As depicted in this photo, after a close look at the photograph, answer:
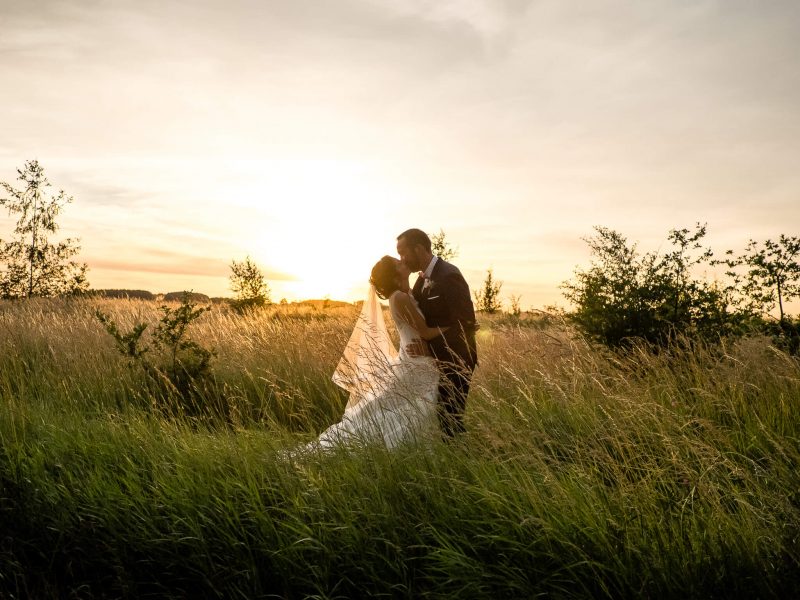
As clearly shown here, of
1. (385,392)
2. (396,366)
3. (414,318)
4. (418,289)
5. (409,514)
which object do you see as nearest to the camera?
(409,514)

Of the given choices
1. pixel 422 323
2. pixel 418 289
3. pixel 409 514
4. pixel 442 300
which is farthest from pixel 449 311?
pixel 409 514

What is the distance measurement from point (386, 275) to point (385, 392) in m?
1.17

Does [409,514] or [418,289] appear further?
[418,289]

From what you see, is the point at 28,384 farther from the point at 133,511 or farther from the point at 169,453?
the point at 133,511

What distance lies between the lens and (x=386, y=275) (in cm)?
591

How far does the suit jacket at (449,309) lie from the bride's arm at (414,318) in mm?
88

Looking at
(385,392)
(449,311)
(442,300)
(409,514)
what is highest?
(442,300)

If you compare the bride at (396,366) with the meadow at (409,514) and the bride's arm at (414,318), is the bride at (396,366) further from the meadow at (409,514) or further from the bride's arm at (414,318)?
the meadow at (409,514)

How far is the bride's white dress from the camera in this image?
4.68 meters

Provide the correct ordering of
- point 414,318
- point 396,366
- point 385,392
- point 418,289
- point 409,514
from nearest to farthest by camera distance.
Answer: point 409,514 < point 385,392 < point 414,318 < point 396,366 < point 418,289

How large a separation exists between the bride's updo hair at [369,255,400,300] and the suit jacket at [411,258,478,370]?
348mm

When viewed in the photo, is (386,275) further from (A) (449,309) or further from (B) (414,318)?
(A) (449,309)

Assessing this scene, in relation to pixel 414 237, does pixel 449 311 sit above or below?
below

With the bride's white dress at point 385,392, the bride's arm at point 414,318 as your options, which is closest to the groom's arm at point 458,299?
the bride's arm at point 414,318
